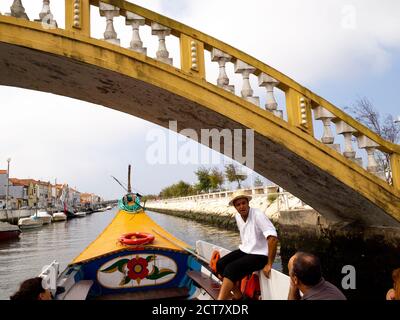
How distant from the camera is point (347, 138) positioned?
20.3ft

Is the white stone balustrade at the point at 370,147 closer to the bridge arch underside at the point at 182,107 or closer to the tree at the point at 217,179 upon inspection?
the bridge arch underside at the point at 182,107

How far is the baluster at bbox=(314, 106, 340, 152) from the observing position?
6062 mm

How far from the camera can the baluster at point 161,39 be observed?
5.46 m

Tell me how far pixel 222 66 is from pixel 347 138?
2.57 metres

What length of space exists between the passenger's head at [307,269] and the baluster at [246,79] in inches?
146

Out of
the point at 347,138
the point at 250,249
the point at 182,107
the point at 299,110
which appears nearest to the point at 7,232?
the point at 182,107

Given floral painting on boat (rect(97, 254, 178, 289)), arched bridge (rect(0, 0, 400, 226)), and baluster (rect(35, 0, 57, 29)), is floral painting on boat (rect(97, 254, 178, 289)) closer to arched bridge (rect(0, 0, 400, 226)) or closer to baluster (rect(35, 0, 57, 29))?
arched bridge (rect(0, 0, 400, 226))

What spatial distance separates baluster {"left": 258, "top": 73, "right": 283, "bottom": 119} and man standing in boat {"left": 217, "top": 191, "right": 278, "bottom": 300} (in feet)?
7.69

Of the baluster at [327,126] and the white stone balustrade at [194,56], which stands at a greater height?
the white stone balustrade at [194,56]

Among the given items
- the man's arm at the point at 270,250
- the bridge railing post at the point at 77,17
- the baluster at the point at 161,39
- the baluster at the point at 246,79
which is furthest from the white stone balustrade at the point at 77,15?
the man's arm at the point at 270,250

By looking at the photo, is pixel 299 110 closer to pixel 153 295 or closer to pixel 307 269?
pixel 153 295

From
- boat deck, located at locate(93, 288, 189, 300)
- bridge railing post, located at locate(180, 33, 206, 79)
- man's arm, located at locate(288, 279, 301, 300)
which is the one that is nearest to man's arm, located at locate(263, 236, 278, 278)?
man's arm, located at locate(288, 279, 301, 300)
